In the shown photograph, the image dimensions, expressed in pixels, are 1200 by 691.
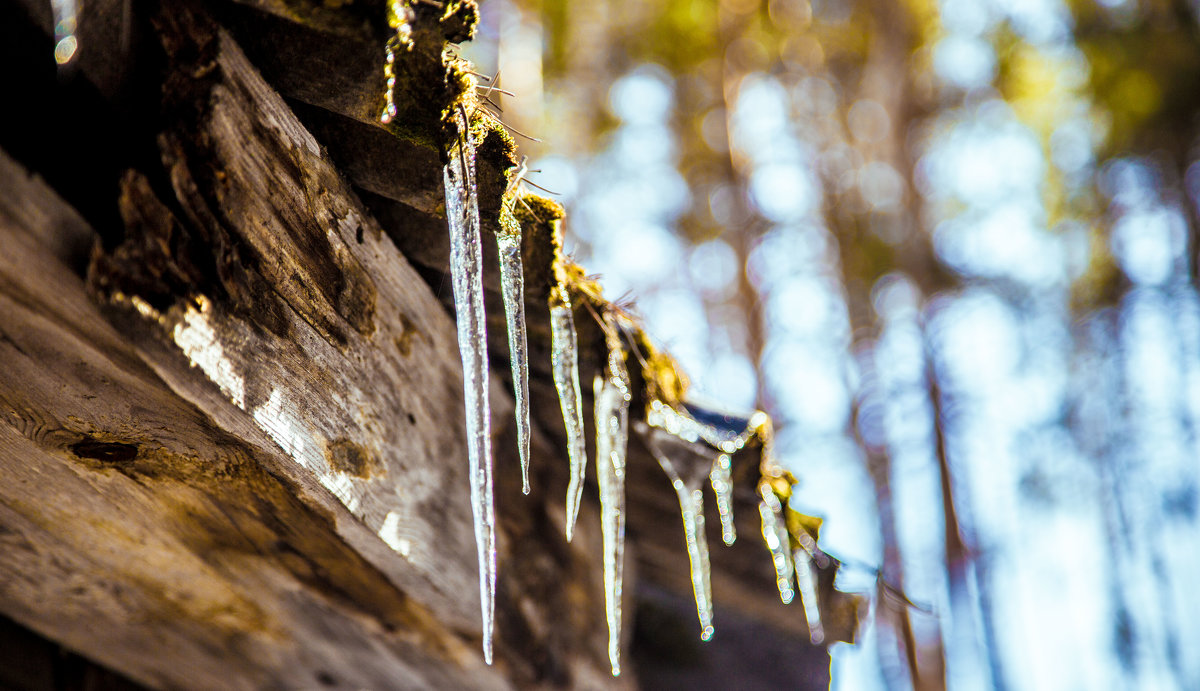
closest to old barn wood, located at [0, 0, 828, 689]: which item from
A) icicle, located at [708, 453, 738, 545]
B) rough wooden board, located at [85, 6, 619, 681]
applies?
rough wooden board, located at [85, 6, 619, 681]

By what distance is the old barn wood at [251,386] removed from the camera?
93 centimetres

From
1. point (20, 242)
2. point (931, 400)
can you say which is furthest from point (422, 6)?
point (931, 400)

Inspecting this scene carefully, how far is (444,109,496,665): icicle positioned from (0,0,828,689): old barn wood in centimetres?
7

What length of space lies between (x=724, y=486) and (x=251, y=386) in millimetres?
1346

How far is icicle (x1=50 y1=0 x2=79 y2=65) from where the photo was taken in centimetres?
91

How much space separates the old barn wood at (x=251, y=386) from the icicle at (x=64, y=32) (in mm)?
13

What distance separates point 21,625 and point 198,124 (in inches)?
71.9

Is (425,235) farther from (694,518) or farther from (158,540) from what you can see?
(694,518)

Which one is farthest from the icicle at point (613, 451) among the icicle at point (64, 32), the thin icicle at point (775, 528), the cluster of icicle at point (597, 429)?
the icicle at point (64, 32)

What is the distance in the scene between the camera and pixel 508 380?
1.91 meters

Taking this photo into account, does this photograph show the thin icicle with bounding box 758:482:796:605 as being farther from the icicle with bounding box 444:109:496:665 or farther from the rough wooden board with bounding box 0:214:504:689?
the icicle with bounding box 444:109:496:665

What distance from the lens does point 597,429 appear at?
68.9 inches

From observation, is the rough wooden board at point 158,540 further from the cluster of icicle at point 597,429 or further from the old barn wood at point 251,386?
the cluster of icicle at point 597,429

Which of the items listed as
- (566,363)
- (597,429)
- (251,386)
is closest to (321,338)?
(251,386)
